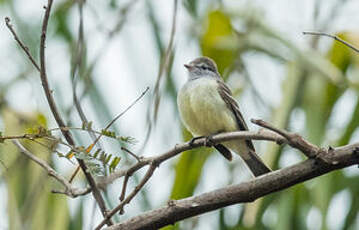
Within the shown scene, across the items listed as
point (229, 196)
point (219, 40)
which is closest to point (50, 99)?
point (229, 196)

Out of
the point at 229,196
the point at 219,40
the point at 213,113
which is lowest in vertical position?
the point at 229,196

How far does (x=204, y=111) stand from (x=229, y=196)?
2.09 m

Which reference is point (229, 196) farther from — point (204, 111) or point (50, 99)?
point (204, 111)

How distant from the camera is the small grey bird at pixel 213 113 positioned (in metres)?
5.59

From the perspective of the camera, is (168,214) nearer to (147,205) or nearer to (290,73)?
(147,205)

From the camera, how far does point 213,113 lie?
5.63 m

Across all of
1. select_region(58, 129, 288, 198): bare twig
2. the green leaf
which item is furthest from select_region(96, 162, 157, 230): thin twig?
the green leaf

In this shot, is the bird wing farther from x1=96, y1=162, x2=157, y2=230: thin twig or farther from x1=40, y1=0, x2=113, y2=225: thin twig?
x1=40, y1=0, x2=113, y2=225: thin twig

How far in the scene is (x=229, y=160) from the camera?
5730mm

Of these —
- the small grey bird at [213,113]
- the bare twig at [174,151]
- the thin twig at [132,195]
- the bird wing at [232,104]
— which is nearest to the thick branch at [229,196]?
the thin twig at [132,195]

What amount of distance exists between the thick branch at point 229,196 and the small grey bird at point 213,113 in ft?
5.90

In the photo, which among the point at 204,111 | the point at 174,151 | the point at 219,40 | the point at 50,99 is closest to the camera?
the point at 50,99

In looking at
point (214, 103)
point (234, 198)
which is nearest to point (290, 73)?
point (214, 103)

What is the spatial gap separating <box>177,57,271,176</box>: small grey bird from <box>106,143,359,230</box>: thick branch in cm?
180
